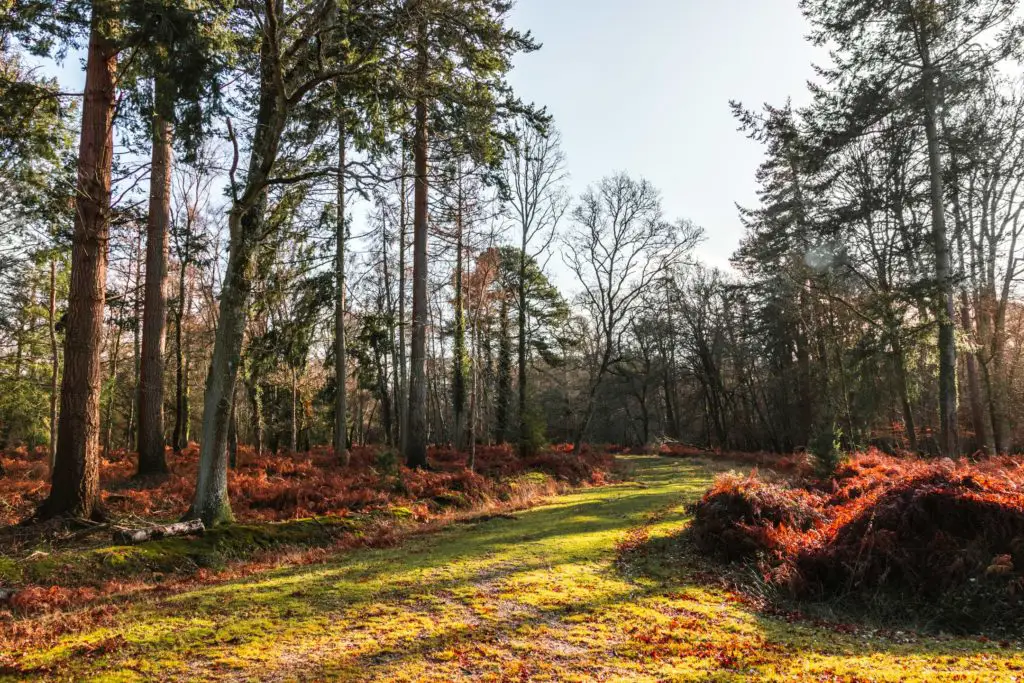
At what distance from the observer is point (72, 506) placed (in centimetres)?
882

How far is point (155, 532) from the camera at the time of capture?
27.1ft

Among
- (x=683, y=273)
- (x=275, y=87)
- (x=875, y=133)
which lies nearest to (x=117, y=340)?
(x=275, y=87)

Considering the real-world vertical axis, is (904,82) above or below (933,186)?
above

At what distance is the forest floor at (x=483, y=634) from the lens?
3926 mm

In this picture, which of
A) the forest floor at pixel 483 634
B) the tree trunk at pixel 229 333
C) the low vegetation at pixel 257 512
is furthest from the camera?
the tree trunk at pixel 229 333

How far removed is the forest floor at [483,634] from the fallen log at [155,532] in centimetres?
216

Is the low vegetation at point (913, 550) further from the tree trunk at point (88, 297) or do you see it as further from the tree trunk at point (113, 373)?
the tree trunk at point (113, 373)

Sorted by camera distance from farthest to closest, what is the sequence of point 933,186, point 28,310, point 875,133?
point 28,310 < point 875,133 < point 933,186

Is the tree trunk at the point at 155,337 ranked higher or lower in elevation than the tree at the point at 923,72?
lower

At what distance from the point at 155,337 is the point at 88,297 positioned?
191 inches

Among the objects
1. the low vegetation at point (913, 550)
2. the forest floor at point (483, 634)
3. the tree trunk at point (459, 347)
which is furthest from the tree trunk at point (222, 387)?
the tree trunk at point (459, 347)

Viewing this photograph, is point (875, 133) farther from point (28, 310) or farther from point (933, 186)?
point (28, 310)

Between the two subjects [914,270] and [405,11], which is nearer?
[405,11]

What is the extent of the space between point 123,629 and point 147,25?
745 centimetres
